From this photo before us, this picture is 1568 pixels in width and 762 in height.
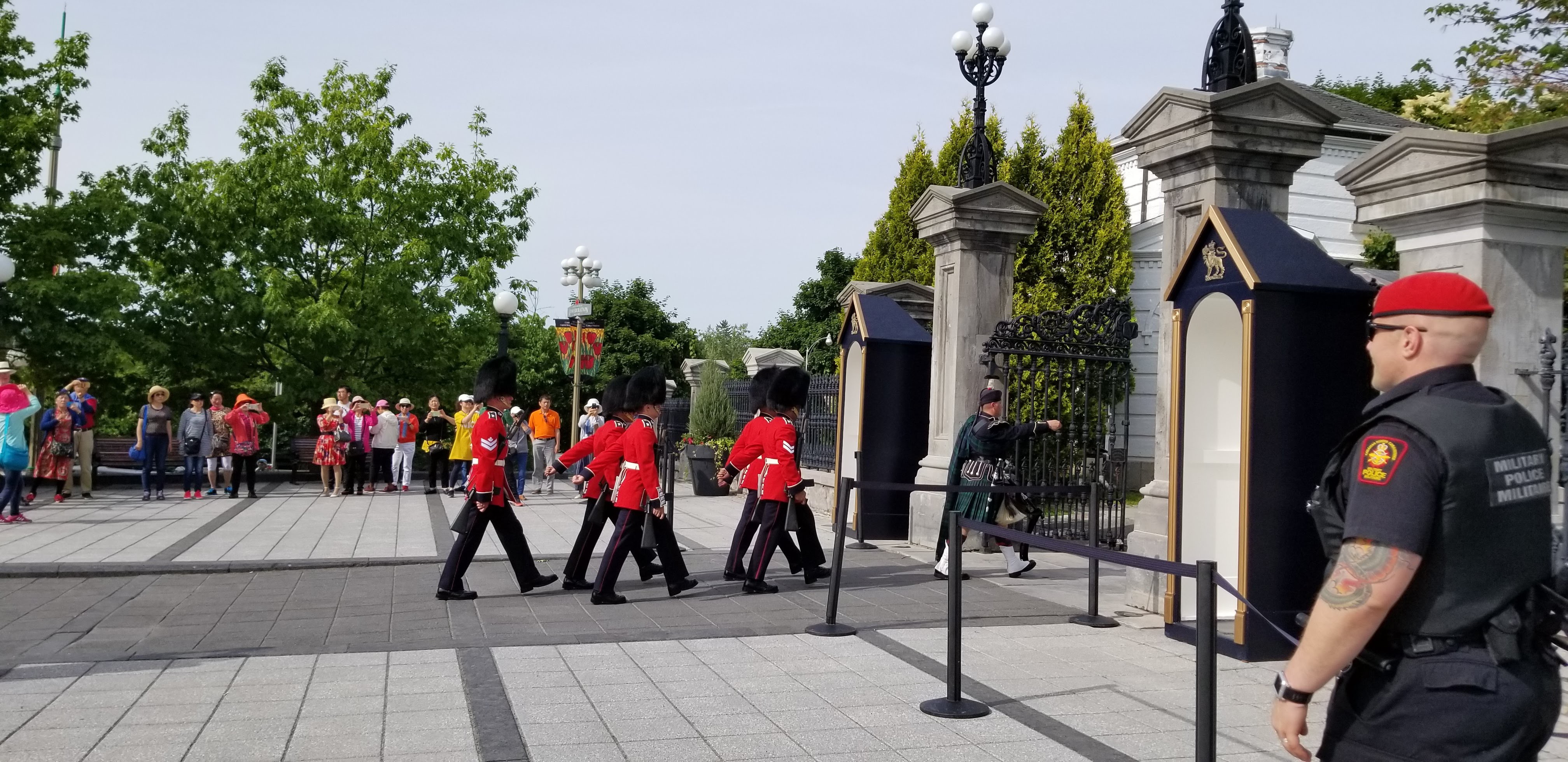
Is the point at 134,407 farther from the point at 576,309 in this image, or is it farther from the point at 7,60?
the point at 576,309

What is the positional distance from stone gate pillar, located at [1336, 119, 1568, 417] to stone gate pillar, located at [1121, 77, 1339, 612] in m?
1.90

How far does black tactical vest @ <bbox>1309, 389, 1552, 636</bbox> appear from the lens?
8.85ft

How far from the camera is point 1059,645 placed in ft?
25.5

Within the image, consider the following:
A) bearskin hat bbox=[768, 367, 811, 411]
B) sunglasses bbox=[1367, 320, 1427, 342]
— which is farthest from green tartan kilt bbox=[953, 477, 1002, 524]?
sunglasses bbox=[1367, 320, 1427, 342]

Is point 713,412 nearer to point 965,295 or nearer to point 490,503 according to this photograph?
point 965,295

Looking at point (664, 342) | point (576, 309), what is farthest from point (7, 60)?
point (664, 342)

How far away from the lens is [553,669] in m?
6.89

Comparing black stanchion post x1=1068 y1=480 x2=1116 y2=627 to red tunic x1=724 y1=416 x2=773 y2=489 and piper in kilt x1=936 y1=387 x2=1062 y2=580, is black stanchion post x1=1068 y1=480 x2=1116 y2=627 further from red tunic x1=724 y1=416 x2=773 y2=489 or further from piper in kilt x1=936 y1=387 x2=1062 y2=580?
red tunic x1=724 y1=416 x2=773 y2=489

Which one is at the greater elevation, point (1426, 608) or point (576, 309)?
point (576, 309)

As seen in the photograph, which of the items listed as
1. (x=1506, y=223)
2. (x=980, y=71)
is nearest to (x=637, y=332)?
(x=980, y=71)

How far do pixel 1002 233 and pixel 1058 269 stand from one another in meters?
12.4

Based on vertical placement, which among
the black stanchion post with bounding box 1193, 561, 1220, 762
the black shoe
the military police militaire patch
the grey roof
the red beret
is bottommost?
the black shoe

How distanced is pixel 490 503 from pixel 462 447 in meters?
10.2

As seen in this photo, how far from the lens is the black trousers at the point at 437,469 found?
20984mm
